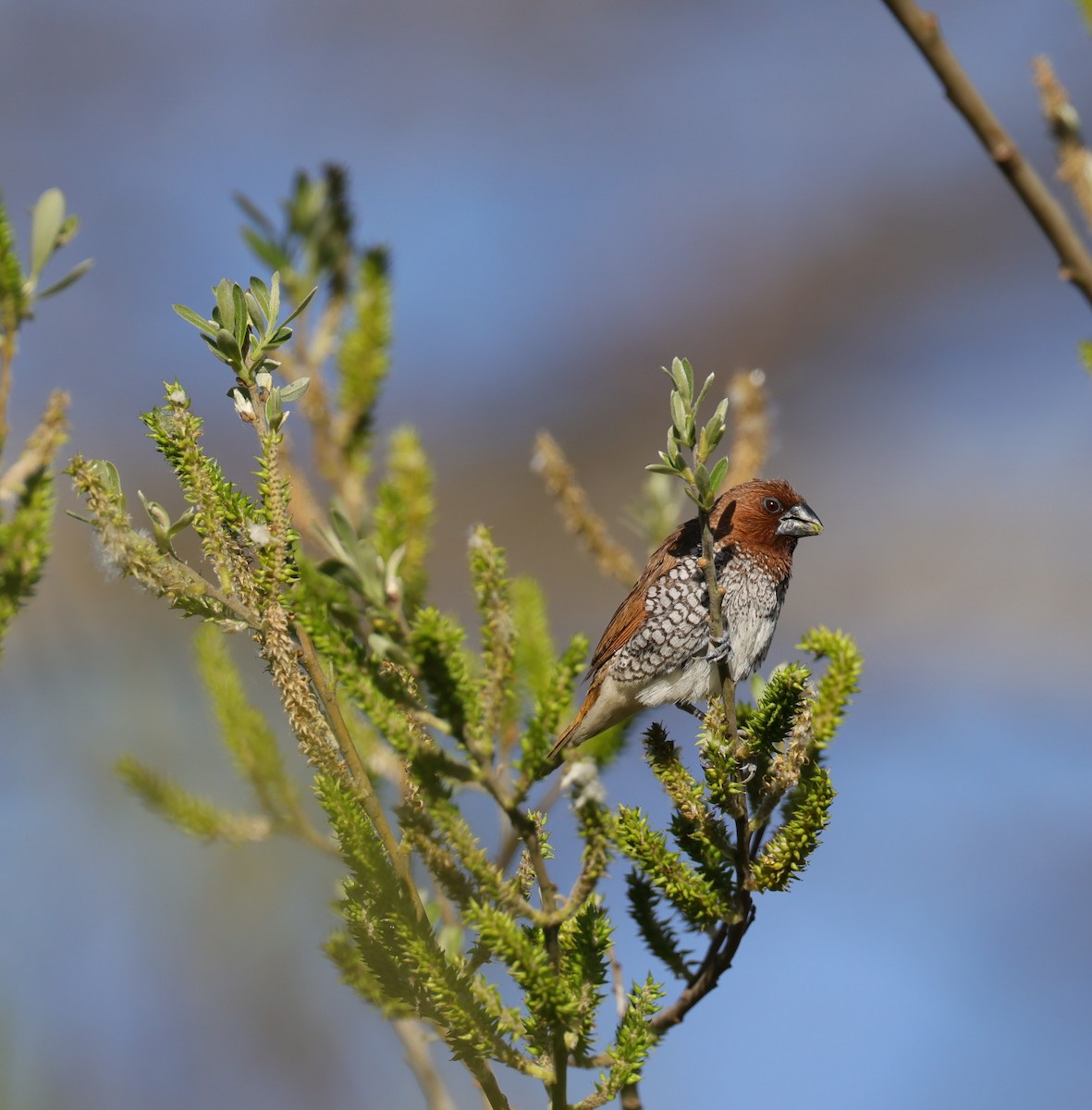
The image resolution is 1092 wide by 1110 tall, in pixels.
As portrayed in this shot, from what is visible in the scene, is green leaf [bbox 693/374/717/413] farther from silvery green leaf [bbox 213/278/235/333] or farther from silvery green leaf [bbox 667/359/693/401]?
silvery green leaf [bbox 213/278/235/333]

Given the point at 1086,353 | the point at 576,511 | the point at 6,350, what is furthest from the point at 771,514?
the point at 6,350

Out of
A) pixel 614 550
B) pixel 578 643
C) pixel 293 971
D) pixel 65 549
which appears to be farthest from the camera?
pixel 65 549

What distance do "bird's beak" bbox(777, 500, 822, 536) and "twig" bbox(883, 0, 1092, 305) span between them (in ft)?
7.12

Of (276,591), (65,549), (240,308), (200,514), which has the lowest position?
(276,591)

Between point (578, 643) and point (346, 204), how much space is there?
196cm

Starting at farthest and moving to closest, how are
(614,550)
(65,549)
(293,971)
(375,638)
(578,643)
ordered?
(65,549), (293,971), (614,550), (578,643), (375,638)

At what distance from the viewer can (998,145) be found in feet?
4.80

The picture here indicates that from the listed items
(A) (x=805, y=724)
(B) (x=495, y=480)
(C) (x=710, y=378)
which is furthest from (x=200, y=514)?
(B) (x=495, y=480)

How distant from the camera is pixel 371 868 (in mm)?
1417

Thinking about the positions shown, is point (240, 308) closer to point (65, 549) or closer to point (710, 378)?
point (710, 378)

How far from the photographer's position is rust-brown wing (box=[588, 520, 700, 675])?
3377mm

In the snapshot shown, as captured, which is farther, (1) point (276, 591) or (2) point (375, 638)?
(1) point (276, 591)

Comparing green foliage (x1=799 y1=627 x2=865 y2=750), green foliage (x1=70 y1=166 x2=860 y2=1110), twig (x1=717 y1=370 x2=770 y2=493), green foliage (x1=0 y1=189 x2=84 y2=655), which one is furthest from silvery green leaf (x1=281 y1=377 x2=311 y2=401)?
twig (x1=717 y1=370 x2=770 y2=493)

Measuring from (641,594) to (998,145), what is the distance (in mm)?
2129
